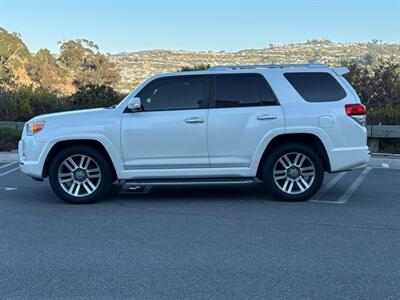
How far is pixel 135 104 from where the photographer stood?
8.35 meters

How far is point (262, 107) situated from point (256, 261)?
3208 mm

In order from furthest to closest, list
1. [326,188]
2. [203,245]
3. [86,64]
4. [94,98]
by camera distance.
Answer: [86,64], [94,98], [326,188], [203,245]

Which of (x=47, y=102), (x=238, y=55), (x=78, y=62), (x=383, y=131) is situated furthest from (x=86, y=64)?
(x=383, y=131)

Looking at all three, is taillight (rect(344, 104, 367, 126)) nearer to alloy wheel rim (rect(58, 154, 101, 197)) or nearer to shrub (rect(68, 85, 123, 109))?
alloy wheel rim (rect(58, 154, 101, 197))

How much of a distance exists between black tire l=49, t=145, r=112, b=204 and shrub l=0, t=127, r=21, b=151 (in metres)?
6.80

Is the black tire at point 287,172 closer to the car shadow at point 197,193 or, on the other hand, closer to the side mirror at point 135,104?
the car shadow at point 197,193

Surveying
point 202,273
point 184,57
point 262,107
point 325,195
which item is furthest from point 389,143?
point 184,57

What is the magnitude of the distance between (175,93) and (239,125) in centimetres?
106

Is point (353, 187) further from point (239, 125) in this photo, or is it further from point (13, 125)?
point (13, 125)

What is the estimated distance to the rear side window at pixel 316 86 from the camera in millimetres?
8539

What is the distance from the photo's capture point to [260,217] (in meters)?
7.63

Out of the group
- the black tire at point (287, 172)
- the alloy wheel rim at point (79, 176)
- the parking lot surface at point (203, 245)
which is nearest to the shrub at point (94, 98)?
the parking lot surface at point (203, 245)

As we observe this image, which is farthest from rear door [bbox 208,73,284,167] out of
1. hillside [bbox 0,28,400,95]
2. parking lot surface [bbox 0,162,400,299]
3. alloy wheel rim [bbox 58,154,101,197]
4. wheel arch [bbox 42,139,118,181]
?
hillside [bbox 0,28,400,95]

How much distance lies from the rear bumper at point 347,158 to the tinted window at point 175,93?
2.02m
